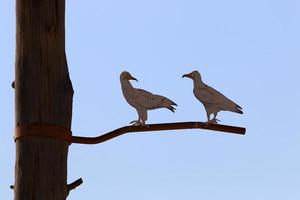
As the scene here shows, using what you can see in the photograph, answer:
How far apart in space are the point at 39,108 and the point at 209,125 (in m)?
0.98

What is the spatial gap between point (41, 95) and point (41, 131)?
0.59ft

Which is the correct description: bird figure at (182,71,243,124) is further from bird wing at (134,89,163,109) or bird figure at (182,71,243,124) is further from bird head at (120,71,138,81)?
bird head at (120,71,138,81)

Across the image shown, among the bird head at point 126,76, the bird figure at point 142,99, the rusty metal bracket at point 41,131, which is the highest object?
the bird head at point 126,76

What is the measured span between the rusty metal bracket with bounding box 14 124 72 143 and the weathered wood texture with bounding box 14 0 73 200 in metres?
0.02

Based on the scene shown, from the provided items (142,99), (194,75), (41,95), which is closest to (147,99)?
(142,99)

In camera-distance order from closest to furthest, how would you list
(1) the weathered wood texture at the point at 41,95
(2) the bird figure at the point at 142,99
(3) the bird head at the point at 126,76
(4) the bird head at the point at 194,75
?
(1) the weathered wood texture at the point at 41,95 < (2) the bird figure at the point at 142,99 < (3) the bird head at the point at 126,76 < (4) the bird head at the point at 194,75

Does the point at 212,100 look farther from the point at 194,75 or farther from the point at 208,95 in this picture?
the point at 194,75

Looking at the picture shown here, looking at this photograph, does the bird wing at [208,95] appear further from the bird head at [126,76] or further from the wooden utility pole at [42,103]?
the wooden utility pole at [42,103]

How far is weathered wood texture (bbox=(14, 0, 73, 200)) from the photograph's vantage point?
300cm

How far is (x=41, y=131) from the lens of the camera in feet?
10.1

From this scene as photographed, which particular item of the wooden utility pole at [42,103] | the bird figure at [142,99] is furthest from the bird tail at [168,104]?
the wooden utility pole at [42,103]

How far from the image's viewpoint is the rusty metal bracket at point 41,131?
3.07m

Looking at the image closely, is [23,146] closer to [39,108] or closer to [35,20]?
[39,108]

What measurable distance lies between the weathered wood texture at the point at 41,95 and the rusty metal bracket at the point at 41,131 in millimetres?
21
